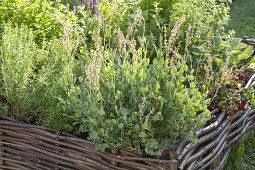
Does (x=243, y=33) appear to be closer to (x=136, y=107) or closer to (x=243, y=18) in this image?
(x=243, y=18)

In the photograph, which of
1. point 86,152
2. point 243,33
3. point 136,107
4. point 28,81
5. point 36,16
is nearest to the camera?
point 136,107

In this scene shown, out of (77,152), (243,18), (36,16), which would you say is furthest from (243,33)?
(77,152)

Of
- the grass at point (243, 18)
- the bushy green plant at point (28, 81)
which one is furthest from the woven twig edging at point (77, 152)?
the grass at point (243, 18)

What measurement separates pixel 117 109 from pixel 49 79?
1.76 feet

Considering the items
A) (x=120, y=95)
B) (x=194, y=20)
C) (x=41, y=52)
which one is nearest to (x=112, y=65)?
(x=120, y=95)

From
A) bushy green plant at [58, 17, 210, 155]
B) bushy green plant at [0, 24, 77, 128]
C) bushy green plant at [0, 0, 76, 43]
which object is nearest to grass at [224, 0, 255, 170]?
bushy green plant at [58, 17, 210, 155]

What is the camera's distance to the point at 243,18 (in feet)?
22.3

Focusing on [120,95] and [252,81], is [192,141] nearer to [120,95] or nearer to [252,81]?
[120,95]

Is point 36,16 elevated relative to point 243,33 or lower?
elevated

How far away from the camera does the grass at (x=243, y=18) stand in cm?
630

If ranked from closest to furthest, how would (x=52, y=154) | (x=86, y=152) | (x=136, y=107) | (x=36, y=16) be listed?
(x=136, y=107)
(x=86, y=152)
(x=52, y=154)
(x=36, y=16)

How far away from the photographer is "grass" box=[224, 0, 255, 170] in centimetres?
349

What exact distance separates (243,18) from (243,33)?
638mm

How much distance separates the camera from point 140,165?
8.48 feet
